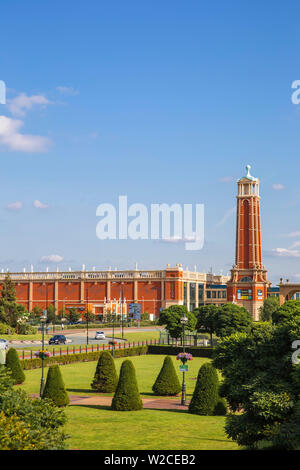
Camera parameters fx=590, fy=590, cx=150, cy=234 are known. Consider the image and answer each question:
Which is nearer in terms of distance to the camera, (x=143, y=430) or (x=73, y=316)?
(x=143, y=430)

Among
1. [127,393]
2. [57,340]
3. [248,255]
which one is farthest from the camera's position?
[248,255]

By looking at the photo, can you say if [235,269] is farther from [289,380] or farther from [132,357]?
[289,380]

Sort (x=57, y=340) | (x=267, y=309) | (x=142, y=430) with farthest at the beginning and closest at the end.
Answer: (x=267, y=309) → (x=57, y=340) → (x=142, y=430)

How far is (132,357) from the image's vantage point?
66.4 meters

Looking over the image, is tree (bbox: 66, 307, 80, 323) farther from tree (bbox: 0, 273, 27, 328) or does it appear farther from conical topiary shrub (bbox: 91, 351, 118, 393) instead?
conical topiary shrub (bbox: 91, 351, 118, 393)

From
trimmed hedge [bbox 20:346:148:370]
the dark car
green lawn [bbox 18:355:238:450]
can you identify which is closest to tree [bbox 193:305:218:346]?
trimmed hedge [bbox 20:346:148:370]

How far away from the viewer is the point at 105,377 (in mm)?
39625

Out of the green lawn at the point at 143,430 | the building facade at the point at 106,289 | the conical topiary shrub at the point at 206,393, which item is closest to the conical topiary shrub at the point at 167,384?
the green lawn at the point at 143,430

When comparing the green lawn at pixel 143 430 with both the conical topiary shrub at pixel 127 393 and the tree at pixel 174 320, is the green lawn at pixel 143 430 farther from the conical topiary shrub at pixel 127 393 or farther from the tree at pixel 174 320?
the tree at pixel 174 320

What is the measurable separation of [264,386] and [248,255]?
102m

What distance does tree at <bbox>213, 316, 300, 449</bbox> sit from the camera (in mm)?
18312

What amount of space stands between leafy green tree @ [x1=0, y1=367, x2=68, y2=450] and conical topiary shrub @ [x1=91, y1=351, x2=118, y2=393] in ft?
65.6

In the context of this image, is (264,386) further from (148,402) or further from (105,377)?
(105,377)

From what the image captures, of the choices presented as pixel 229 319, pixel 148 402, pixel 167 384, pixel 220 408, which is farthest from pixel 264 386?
pixel 229 319
